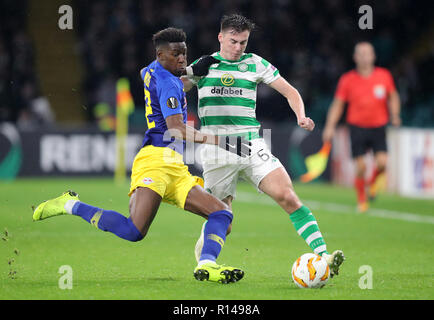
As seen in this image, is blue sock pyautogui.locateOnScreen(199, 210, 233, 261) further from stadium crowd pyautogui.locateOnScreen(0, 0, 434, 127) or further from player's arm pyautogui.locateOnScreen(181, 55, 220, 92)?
stadium crowd pyautogui.locateOnScreen(0, 0, 434, 127)

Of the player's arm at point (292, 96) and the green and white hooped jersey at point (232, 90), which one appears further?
the green and white hooped jersey at point (232, 90)

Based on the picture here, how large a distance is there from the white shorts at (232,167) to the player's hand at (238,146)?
0.08 m

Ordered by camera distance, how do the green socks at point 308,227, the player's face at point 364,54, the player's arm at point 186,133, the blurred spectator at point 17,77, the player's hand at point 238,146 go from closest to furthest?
the player's arm at point 186,133, the player's hand at point 238,146, the green socks at point 308,227, the player's face at point 364,54, the blurred spectator at point 17,77

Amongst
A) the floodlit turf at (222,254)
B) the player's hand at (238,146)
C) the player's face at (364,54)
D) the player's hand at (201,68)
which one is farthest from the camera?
the player's face at (364,54)

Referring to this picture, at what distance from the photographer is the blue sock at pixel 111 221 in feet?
19.0

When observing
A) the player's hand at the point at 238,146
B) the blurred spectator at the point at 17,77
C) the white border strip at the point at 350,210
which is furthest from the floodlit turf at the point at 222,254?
the blurred spectator at the point at 17,77

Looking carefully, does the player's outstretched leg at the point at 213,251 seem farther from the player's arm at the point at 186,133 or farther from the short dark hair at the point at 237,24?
the short dark hair at the point at 237,24

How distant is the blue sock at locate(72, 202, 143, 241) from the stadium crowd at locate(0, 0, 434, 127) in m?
12.8

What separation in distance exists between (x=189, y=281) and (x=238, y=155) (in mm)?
1050

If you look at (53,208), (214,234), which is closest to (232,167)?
(214,234)

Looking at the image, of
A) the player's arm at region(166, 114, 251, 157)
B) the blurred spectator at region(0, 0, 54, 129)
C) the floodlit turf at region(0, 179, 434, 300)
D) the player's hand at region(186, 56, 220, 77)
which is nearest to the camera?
the floodlit turf at region(0, 179, 434, 300)

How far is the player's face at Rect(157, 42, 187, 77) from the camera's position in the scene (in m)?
5.85

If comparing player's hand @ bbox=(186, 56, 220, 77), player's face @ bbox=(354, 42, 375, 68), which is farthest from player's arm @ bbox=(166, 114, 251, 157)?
player's face @ bbox=(354, 42, 375, 68)

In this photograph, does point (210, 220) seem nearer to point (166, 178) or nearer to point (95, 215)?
point (166, 178)
